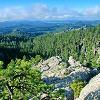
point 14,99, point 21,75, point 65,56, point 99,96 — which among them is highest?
point 21,75

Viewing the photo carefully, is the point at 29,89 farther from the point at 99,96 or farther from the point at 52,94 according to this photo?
the point at 99,96

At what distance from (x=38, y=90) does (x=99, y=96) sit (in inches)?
713

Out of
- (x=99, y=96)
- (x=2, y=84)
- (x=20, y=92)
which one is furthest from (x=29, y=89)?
(x=99, y=96)

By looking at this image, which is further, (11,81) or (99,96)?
(99,96)

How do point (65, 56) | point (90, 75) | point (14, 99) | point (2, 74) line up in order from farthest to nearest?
point (65, 56)
point (90, 75)
point (14, 99)
point (2, 74)

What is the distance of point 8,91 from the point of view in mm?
22516

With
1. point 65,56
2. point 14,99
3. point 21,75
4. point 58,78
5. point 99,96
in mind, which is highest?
point 21,75

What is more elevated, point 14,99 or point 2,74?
point 2,74

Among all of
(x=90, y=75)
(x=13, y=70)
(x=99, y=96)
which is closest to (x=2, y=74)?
(x=13, y=70)

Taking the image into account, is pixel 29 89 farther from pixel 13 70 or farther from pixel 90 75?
pixel 90 75

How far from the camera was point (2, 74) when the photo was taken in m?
20.8

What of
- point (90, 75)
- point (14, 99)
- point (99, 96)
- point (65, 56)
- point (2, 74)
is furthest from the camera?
point (65, 56)

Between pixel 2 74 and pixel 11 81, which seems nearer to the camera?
pixel 2 74

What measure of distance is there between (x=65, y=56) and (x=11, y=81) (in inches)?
6991
